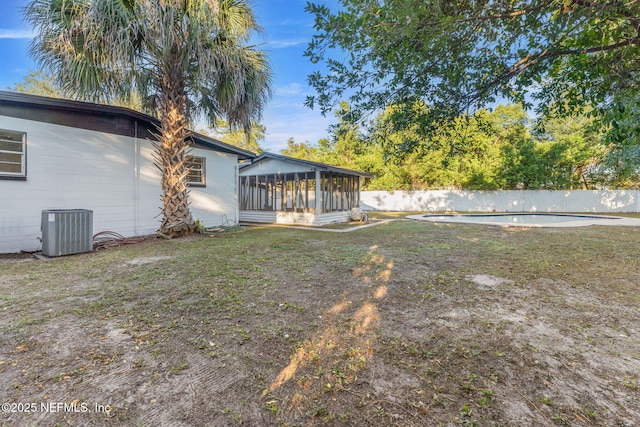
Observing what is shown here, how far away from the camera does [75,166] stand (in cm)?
661

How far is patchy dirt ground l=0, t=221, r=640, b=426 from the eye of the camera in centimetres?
161

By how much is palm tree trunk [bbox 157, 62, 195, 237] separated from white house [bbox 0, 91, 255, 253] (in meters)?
0.77

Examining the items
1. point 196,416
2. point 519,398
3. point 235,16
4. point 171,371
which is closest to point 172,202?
point 235,16

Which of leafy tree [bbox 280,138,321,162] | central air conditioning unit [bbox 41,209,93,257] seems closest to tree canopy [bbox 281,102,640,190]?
leafy tree [bbox 280,138,321,162]

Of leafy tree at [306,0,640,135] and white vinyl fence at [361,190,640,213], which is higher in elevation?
leafy tree at [306,0,640,135]

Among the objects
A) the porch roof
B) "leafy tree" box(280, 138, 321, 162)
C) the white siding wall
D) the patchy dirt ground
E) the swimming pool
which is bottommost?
the patchy dirt ground

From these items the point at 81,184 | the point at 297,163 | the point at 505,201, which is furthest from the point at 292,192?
the point at 505,201

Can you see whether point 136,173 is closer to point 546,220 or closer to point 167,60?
point 167,60

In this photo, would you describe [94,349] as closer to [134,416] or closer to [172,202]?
[134,416]

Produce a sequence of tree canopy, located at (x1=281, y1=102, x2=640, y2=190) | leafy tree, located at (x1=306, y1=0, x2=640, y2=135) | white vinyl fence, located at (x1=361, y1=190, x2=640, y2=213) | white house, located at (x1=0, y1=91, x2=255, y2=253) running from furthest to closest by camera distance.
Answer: tree canopy, located at (x1=281, y1=102, x2=640, y2=190), white vinyl fence, located at (x1=361, y1=190, x2=640, y2=213), white house, located at (x1=0, y1=91, x2=255, y2=253), leafy tree, located at (x1=306, y1=0, x2=640, y2=135)

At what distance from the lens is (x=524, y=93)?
14.7 feet

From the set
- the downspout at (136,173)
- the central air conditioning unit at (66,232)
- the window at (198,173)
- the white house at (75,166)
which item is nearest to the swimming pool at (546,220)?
the window at (198,173)

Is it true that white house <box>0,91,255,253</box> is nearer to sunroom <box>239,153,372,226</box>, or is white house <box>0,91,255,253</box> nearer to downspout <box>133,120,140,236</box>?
downspout <box>133,120,140,236</box>

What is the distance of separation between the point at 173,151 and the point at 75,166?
2.13 meters
